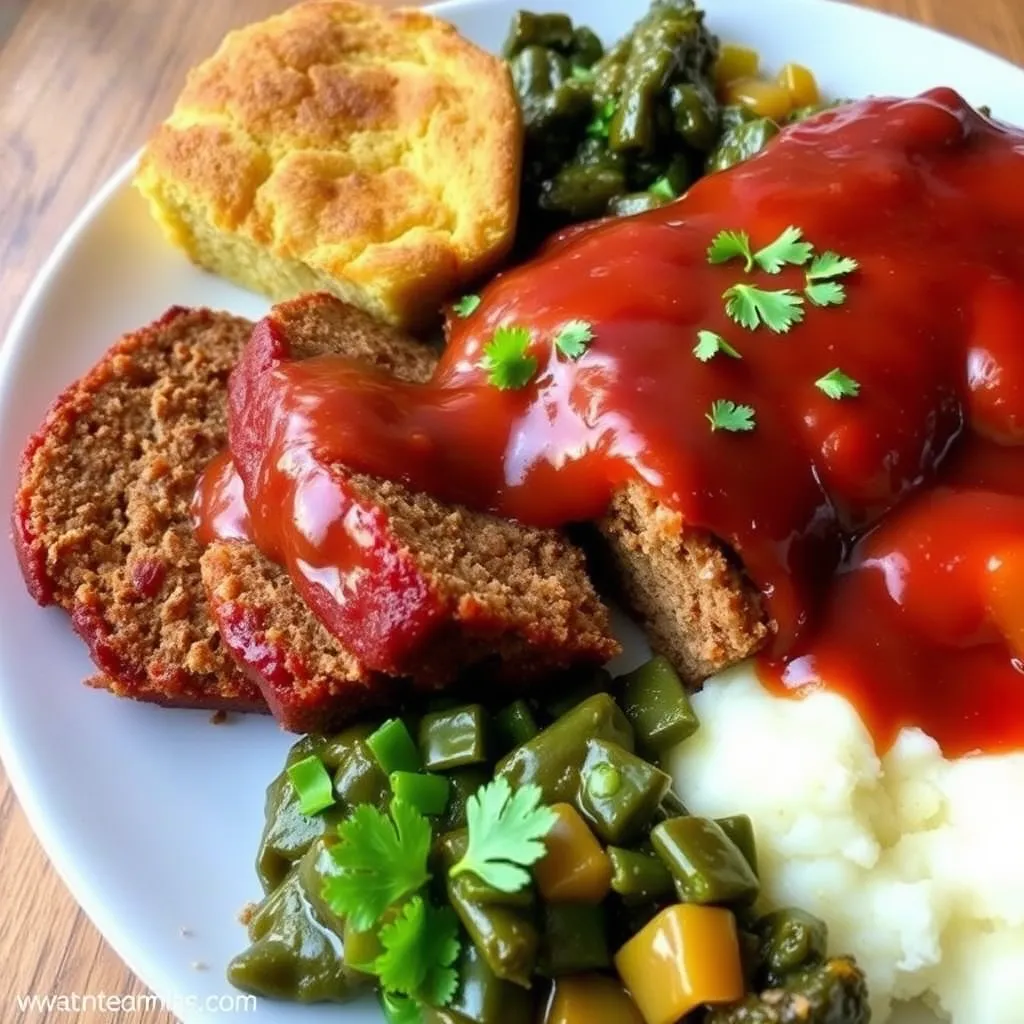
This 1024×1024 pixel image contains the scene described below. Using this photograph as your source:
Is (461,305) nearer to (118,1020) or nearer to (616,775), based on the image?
(616,775)

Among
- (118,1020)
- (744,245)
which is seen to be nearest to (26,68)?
(744,245)

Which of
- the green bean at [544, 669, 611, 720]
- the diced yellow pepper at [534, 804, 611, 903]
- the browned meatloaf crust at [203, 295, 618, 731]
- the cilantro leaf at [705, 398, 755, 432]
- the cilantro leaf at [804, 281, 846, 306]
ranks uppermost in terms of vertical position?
the cilantro leaf at [804, 281, 846, 306]

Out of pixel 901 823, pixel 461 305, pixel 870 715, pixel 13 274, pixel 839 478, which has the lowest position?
pixel 901 823

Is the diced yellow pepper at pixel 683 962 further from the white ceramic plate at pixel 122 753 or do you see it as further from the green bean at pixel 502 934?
the white ceramic plate at pixel 122 753

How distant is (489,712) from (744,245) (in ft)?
5.56

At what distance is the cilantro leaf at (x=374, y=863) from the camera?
2885 millimetres

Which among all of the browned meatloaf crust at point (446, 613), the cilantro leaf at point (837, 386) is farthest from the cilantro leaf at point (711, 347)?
the browned meatloaf crust at point (446, 613)

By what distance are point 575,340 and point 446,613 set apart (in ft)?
3.13

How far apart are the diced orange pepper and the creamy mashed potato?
373 mm

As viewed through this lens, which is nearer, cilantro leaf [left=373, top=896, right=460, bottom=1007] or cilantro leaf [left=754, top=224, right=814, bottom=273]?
cilantro leaf [left=373, top=896, right=460, bottom=1007]

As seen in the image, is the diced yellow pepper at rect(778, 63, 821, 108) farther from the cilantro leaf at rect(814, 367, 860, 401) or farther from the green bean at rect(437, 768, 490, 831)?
the green bean at rect(437, 768, 490, 831)

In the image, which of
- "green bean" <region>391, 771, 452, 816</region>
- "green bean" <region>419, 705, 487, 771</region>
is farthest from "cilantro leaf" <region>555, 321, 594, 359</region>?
"green bean" <region>391, 771, 452, 816</region>

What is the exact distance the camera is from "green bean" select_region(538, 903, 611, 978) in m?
2.92

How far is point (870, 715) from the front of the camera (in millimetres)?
3342
